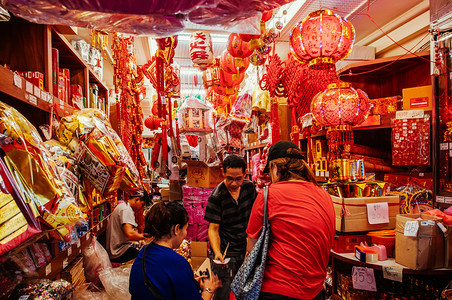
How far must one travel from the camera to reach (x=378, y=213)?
8.02ft

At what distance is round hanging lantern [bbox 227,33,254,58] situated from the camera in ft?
11.1

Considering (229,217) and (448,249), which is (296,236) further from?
(448,249)

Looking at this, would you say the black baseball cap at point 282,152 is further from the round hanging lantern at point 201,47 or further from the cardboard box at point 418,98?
the round hanging lantern at point 201,47

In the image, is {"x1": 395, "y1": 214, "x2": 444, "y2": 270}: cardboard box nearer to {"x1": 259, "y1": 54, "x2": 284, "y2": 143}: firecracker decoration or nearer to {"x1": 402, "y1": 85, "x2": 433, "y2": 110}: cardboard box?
{"x1": 402, "y1": 85, "x2": 433, "y2": 110}: cardboard box

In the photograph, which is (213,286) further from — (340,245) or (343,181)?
(343,181)

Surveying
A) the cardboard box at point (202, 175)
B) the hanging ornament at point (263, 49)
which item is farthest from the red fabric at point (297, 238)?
the cardboard box at point (202, 175)

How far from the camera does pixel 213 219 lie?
2.50 metres

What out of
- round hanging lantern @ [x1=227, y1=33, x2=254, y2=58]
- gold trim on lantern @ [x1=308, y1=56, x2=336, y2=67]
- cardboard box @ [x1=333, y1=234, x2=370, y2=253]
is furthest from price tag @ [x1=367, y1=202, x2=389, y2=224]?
round hanging lantern @ [x1=227, y1=33, x2=254, y2=58]

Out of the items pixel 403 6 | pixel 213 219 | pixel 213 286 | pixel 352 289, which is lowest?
pixel 352 289

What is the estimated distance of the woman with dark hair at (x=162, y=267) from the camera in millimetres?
1423

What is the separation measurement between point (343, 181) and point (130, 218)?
2209mm

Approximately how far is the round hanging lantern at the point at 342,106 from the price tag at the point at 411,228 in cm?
97

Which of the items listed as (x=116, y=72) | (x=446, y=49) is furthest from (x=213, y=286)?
(x=446, y=49)

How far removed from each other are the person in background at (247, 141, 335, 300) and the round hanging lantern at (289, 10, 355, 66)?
4.09ft
